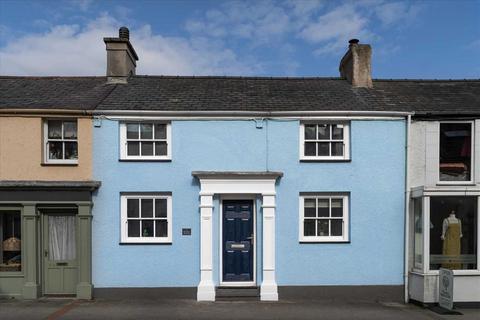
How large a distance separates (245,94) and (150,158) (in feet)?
11.5

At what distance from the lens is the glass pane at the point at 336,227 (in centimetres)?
1125

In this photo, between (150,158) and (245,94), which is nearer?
(150,158)

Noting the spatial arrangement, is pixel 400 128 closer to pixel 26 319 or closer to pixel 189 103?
pixel 189 103

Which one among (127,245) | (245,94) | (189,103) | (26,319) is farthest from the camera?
(245,94)

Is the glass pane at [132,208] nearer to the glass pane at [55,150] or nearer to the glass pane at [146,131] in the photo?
the glass pane at [146,131]

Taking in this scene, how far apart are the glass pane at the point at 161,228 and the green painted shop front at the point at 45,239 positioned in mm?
1737

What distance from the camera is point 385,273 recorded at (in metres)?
11.1

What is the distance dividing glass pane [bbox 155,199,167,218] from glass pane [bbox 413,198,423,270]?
678cm

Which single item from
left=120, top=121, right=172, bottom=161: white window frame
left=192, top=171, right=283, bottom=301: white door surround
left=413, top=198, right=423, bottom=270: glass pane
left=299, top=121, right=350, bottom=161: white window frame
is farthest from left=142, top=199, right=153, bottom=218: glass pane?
left=413, top=198, right=423, bottom=270: glass pane

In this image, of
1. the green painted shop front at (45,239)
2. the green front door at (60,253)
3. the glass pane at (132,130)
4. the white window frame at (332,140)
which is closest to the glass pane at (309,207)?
the white window frame at (332,140)

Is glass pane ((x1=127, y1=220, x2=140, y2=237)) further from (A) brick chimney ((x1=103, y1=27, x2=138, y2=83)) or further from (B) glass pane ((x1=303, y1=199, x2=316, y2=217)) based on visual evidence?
(A) brick chimney ((x1=103, y1=27, x2=138, y2=83))

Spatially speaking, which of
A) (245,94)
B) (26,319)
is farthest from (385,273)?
(26,319)

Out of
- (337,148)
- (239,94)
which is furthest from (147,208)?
(337,148)

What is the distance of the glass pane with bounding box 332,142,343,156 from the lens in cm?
→ 1138
